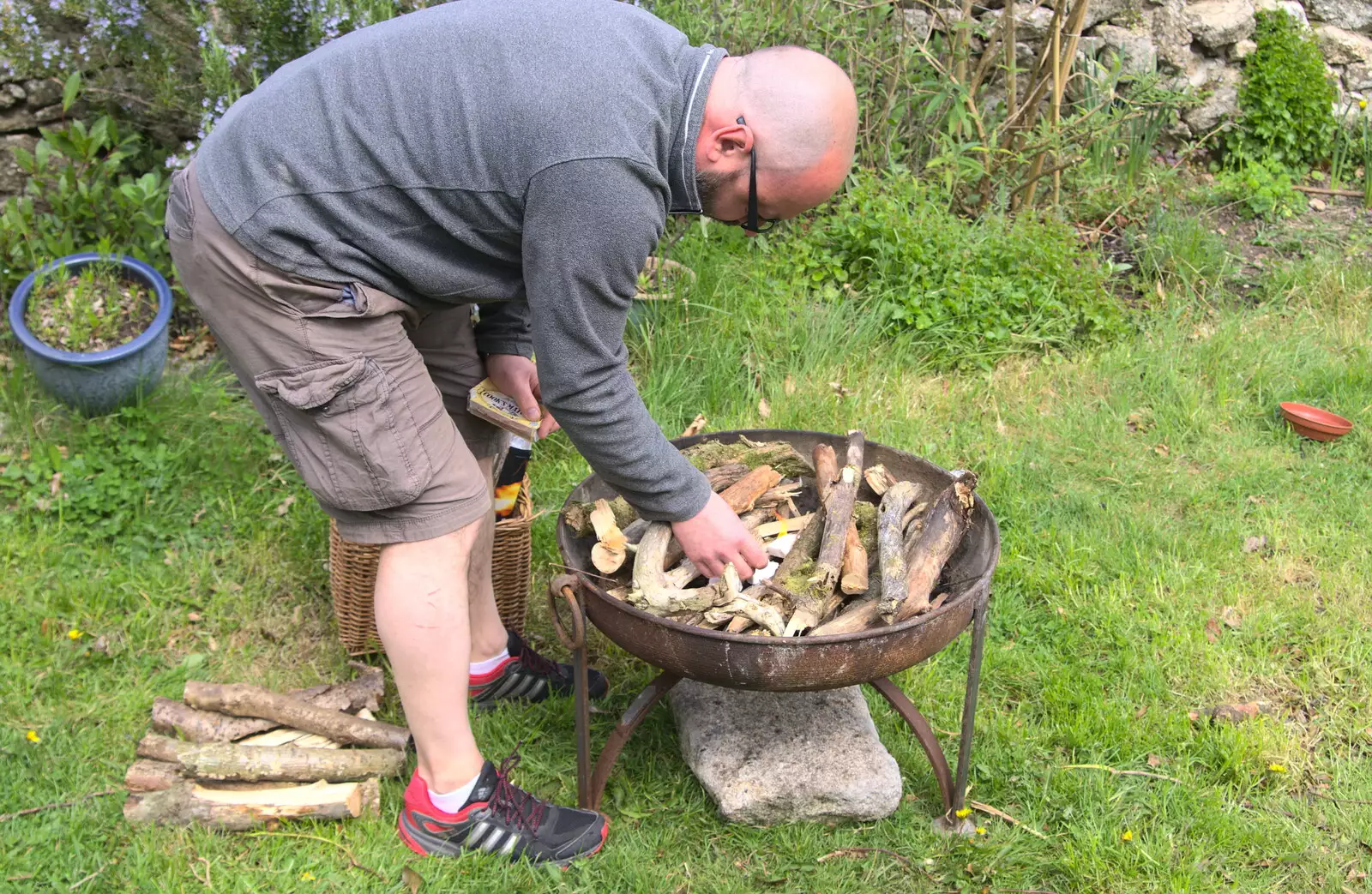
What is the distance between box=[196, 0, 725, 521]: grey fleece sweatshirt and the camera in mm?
2127

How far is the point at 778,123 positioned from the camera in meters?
2.23

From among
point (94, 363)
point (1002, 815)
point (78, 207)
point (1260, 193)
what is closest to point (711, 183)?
point (1002, 815)

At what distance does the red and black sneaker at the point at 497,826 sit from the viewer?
9.05ft

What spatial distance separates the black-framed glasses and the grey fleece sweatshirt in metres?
0.13

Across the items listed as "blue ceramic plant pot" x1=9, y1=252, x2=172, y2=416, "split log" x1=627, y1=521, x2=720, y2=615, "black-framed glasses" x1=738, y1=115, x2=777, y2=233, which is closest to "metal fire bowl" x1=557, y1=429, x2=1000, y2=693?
"split log" x1=627, y1=521, x2=720, y2=615

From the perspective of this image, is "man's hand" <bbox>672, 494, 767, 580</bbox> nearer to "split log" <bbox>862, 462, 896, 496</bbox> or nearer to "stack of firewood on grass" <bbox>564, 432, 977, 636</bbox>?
"stack of firewood on grass" <bbox>564, 432, 977, 636</bbox>

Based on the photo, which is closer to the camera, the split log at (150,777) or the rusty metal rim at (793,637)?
the rusty metal rim at (793,637)

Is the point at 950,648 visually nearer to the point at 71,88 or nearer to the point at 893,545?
the point at 893,545

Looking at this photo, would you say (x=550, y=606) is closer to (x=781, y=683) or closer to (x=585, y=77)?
(x=781, y=683)

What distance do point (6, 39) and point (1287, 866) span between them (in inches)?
210

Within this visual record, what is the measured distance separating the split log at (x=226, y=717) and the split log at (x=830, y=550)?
1.40 m

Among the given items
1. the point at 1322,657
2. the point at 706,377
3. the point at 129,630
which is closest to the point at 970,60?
the point at 706,377

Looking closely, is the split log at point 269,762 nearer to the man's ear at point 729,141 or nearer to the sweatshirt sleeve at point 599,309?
the sweatshirt sleeve at point 599,309

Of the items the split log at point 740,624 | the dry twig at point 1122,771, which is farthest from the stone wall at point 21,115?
the dry twig at point 1122,771
